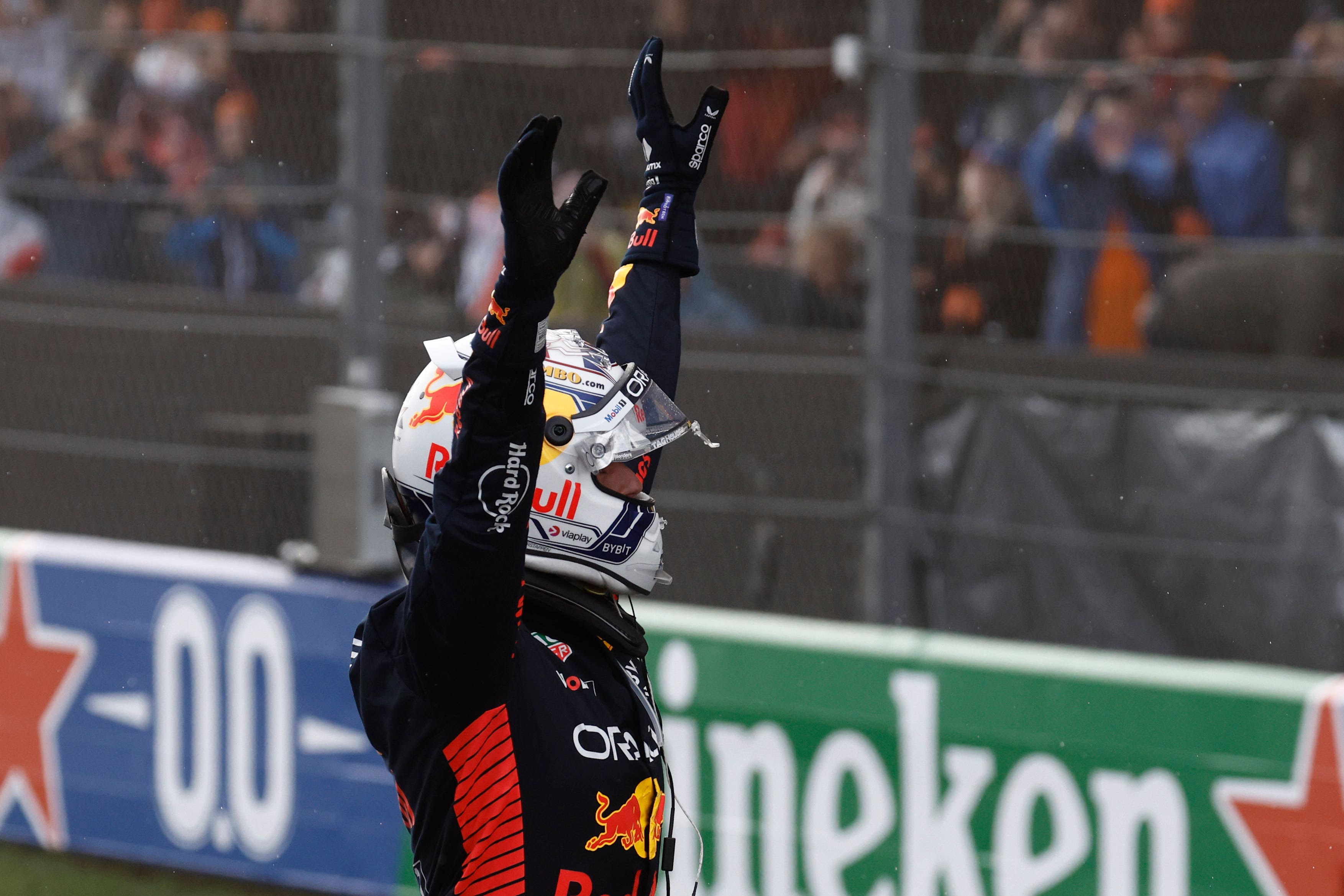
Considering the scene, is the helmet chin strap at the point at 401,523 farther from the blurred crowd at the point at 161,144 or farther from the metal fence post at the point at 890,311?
the blurred crowd at the point at 161,144

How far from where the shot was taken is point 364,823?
569cm

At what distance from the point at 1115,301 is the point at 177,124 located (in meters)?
3.53

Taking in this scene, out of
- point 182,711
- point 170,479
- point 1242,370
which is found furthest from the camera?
point 170,479

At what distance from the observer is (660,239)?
3.31 metres

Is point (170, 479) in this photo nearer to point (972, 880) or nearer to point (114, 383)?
point (114, 383)

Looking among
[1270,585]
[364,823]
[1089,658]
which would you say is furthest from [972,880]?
[364,823]

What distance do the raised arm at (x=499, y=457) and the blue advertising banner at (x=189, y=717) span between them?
330 cm

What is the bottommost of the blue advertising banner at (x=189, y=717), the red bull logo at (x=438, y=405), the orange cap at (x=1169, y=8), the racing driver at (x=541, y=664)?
the blue advertising banner at (x=189, y=717)

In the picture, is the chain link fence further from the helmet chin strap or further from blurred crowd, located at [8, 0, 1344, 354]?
the helmet chin strap

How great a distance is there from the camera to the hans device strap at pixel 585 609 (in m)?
2.76

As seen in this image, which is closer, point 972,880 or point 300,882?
point 972,880

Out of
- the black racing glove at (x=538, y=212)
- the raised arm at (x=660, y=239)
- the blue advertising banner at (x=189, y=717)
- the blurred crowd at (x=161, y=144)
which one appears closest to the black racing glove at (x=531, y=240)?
the black racing glove at (x=538, y=212)

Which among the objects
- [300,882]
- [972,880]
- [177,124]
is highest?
[177,124]

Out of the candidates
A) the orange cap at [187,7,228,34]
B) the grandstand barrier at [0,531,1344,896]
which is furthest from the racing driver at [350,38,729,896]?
the orange cap at [187,7,228,34]
